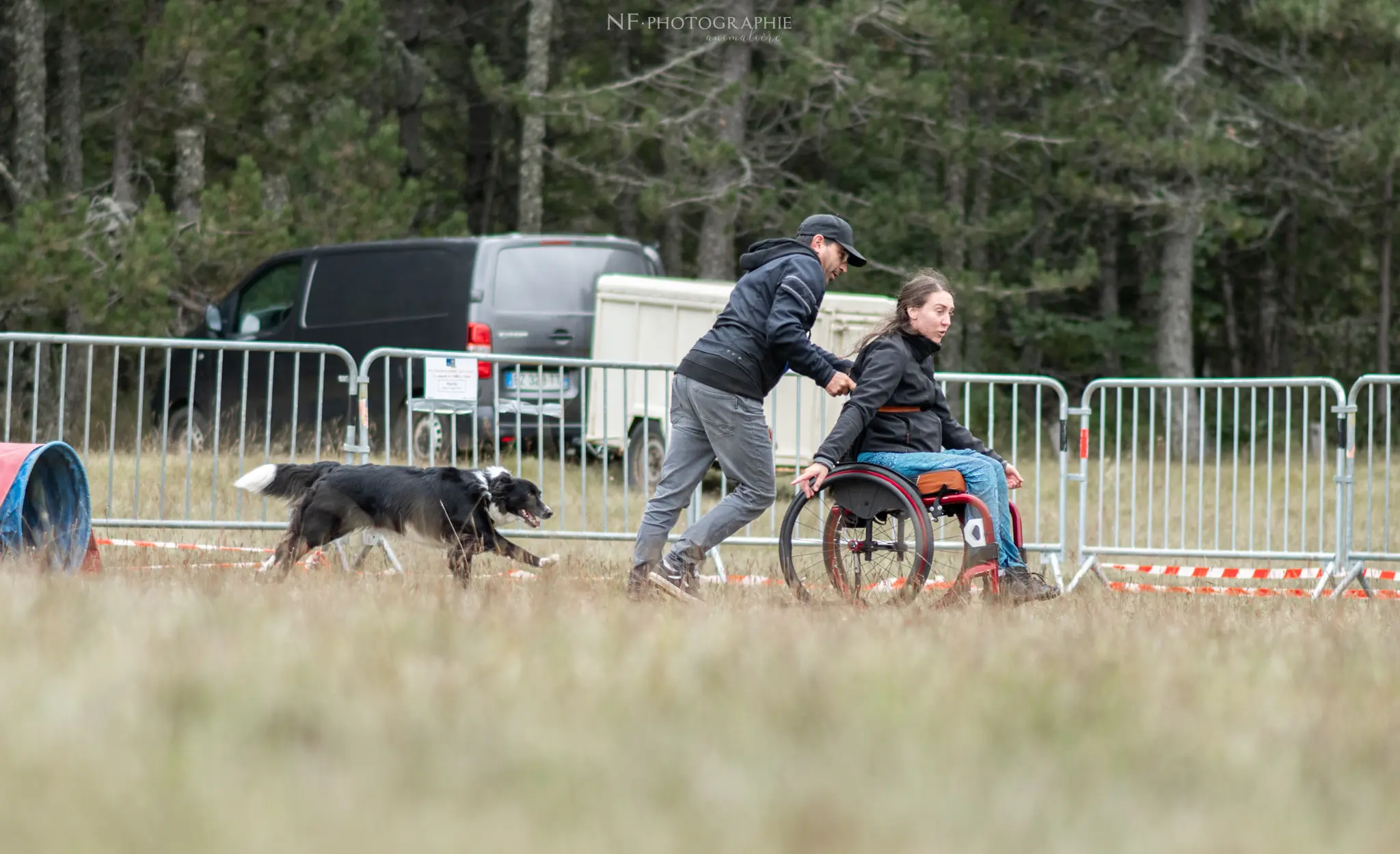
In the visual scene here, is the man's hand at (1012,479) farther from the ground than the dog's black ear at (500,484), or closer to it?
farther from the ground

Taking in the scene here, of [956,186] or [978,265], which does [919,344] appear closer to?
[956,186]

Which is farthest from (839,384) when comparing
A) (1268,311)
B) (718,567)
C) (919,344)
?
(1268,311)

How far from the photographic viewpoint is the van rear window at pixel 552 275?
1430 cm

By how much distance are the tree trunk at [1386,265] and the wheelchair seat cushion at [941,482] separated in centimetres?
2115

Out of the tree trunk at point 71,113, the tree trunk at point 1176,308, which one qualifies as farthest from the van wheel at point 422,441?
the tree trunk at point 1176,308

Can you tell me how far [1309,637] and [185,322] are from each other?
1869 cm

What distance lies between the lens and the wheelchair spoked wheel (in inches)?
262

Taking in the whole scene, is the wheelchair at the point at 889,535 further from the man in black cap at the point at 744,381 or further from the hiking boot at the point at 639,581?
the hiking boot at the point at 639,581

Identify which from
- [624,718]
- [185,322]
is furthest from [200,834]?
[185,322]

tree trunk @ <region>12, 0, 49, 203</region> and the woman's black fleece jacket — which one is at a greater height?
tree trunk @ <region>12, 0, 49, 203</region>

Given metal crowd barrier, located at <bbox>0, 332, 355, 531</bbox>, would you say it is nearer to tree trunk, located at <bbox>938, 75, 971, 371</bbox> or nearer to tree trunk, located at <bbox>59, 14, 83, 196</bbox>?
tree trunk, located at <bbox>59, 14, 83, 196</bbox>

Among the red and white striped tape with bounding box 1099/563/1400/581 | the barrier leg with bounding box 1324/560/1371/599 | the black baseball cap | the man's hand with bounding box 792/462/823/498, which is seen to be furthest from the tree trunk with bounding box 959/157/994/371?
the man's hand with bounding box 792/462/823/498

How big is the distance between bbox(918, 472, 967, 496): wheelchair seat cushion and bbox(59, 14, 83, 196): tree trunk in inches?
678

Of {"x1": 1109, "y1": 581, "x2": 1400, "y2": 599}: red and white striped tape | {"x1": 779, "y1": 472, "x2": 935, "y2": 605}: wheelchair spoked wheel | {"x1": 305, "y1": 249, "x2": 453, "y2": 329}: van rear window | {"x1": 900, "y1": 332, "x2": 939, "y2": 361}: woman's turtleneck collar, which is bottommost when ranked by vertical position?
{"x1": 1109, "y1": 581, "x2": 1400, "y2": 599}: red and white striped tape
